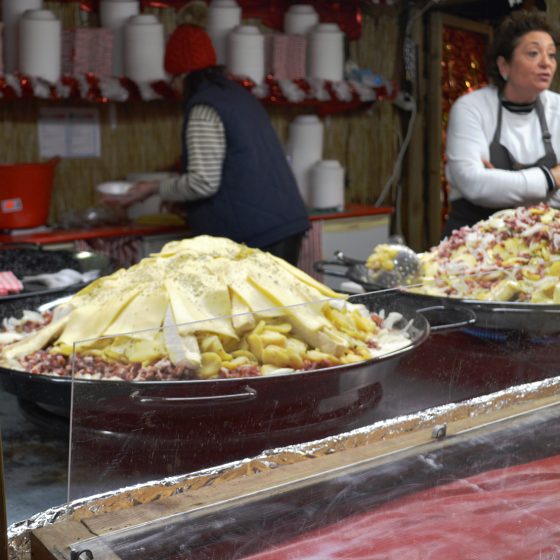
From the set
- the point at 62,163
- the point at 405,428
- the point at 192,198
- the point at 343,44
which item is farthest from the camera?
the point at 343,44

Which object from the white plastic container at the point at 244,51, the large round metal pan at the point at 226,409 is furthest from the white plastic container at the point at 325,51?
the large round metal pan at the point at 226,409

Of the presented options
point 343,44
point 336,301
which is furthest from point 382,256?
point 343,44

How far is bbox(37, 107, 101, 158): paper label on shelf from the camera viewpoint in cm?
405

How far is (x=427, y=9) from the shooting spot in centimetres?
489

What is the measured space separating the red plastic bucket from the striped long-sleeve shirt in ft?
2.13

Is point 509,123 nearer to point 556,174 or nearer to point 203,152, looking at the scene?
point 556,174

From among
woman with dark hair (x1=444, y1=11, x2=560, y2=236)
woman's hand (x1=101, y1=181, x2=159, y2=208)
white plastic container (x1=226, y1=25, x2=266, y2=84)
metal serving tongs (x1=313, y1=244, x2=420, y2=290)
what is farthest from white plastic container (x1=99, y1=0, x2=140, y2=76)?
metal serving tongs (x1=313, y1=244, x2=420, y2=290)

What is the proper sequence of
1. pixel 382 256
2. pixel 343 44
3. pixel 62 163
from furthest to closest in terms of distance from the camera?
pixel 343 44 < pixel 62 163 < pixel 382 256

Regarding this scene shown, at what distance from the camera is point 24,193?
11.4 feet

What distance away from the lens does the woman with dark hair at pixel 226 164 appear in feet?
10.1

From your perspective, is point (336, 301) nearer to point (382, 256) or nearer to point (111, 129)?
point (382, 256)

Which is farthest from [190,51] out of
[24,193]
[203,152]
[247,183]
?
[24,193]

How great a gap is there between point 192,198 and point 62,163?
3.65 feet

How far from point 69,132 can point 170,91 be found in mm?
585
